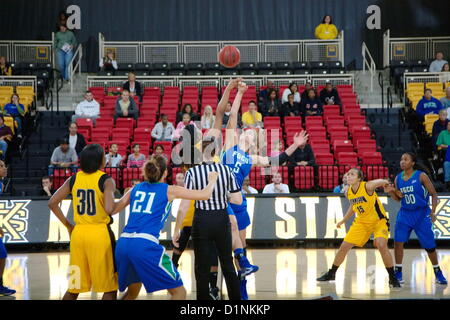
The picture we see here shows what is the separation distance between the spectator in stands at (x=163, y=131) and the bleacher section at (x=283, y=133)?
21cm

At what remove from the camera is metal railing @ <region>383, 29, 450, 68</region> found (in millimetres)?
22703

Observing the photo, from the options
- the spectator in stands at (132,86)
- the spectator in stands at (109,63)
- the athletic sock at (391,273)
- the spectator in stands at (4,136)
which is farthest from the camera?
the spectator in stands at (109,63)

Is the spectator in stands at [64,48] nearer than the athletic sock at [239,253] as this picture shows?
No

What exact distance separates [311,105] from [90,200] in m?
12.2

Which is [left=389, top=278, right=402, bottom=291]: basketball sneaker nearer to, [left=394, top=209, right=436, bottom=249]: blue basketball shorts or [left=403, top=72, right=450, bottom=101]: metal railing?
[left=394, top=209, right=436, bottom=249]: blue basketball shorts

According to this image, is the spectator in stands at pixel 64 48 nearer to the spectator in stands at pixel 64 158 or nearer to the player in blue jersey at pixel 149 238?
the spectator in stands at pixel 64 158

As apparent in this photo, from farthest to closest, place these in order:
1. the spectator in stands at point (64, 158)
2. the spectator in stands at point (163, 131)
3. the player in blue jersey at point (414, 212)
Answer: the spectator in stands at point (163, 131) < the spectator in stands at point (64, 158) < the player in blue jersey at point (414, 212)

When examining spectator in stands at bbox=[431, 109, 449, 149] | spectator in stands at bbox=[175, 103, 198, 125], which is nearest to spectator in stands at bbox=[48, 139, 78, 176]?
spectator in stands at bbox=[175, 103, 198, 125]

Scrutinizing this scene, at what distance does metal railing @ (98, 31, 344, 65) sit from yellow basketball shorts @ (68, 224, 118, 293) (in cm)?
1540

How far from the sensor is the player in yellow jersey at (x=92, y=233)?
7285 millimetres

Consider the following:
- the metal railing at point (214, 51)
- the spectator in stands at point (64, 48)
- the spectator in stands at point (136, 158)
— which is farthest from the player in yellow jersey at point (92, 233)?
the metal railing at point (214, 51)

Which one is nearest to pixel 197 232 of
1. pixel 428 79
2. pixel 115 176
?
pixel 115 176

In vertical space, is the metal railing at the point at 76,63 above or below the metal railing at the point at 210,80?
above

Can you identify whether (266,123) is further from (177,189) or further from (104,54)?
(177,189)
